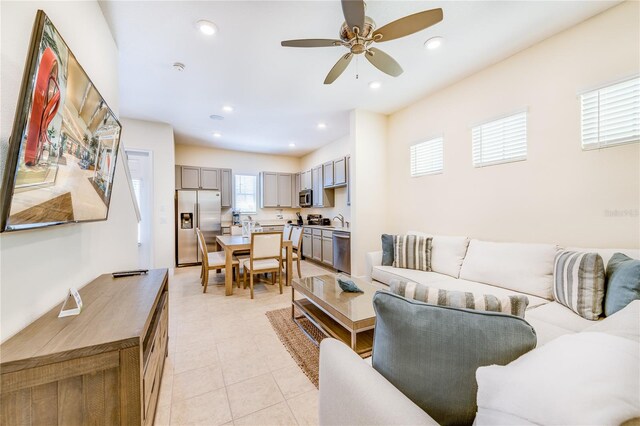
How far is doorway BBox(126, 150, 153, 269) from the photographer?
14.6 feet

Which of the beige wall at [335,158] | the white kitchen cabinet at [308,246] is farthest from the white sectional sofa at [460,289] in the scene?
the white kitchen cabinet at [308,246]

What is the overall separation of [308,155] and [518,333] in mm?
6521

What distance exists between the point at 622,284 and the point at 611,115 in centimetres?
143

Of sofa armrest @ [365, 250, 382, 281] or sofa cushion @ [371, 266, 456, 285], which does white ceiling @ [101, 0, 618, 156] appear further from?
sofa cushion @ [371, 266, 456, 285]

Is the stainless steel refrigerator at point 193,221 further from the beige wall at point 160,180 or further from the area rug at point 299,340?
the area rug at point 299,340

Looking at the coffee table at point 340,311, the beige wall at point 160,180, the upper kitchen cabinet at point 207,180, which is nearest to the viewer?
the coffee table at point 340,311

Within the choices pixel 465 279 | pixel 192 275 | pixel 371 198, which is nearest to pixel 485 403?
pixel 465 279

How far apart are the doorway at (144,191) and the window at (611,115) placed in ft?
19.1

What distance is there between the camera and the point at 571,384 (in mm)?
504

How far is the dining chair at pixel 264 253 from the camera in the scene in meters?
3.40

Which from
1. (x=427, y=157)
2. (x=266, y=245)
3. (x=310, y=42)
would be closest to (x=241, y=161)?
(x=266, y=245)

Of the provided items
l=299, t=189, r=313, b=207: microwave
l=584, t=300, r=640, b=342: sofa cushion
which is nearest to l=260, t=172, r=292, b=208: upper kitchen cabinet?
l=299, t=189, r=313, b=207: microwave

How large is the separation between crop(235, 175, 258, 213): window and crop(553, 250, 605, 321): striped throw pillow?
599 cm

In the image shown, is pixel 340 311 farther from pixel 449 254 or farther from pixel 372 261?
pixel 449 254
